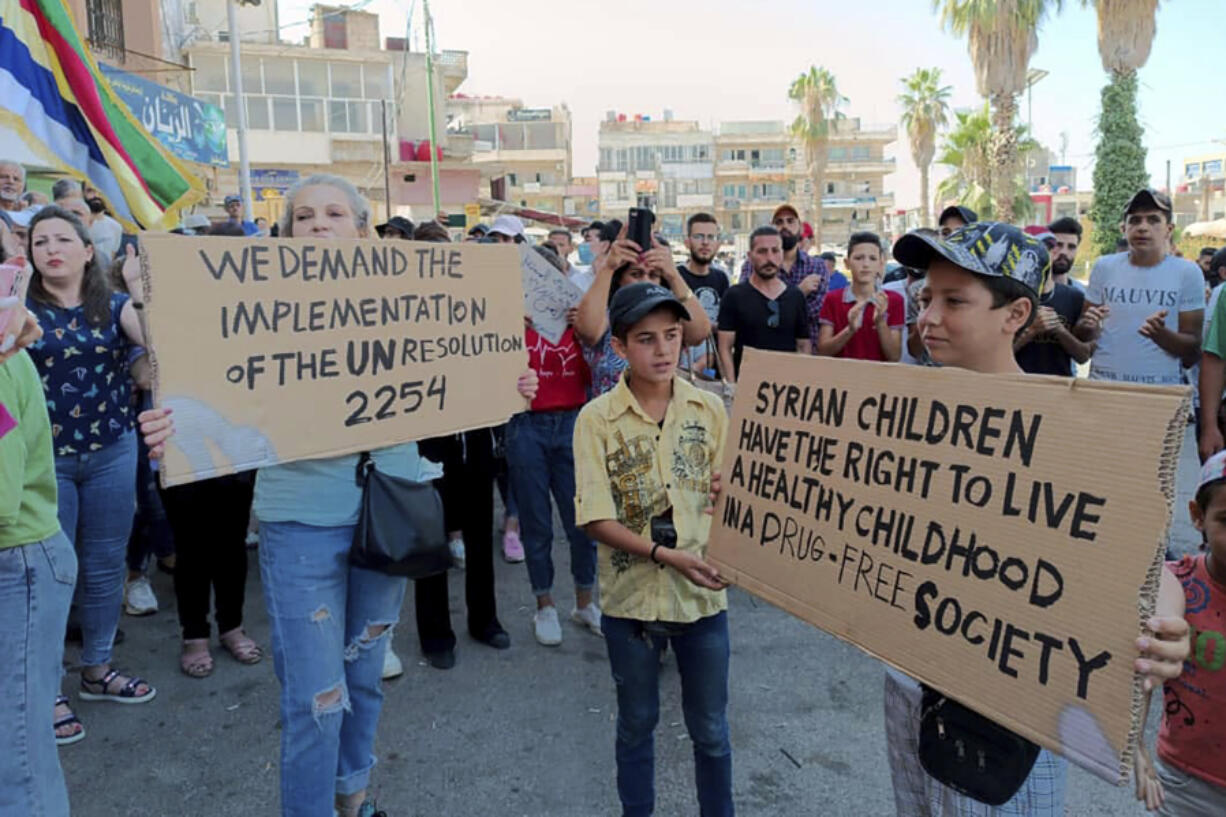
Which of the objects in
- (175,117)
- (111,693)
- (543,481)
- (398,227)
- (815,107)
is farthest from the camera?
(815,107)

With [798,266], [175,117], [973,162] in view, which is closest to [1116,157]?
[973,162]

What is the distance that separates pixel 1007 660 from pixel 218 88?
38.4 meters

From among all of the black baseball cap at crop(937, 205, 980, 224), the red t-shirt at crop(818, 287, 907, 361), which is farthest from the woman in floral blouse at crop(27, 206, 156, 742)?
the black baseball cap at crop(937, 205, 980, 224)

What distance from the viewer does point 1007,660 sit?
1.51m

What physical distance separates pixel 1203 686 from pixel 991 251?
45.5 inches

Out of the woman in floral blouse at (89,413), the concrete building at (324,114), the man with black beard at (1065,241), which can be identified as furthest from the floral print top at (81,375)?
the concrete building at (324,114)

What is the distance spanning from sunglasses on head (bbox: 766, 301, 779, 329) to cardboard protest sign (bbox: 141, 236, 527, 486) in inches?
108

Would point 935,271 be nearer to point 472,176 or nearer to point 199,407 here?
point 199,407

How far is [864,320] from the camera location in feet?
17.2

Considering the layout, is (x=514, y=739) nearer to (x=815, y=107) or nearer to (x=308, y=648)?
(x=308, y=648)

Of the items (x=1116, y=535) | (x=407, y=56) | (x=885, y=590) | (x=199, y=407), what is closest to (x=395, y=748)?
(x=199, y=407)

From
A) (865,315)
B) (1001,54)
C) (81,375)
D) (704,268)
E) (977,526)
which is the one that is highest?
(1001,54)

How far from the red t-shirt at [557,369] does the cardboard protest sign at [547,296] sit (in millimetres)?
45

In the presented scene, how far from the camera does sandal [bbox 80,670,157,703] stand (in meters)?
3.77
